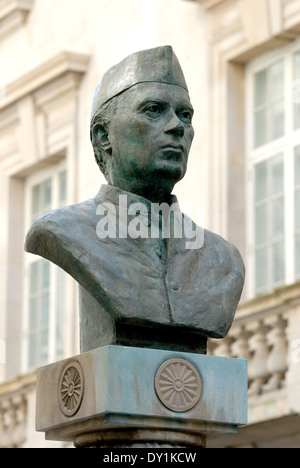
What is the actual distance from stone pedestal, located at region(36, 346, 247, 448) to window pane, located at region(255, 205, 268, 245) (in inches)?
308

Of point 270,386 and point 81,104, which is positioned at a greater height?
point 81,104

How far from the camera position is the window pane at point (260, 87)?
15.5 m

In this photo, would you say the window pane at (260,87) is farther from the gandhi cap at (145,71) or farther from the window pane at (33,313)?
the gandhi cap at (145,71)

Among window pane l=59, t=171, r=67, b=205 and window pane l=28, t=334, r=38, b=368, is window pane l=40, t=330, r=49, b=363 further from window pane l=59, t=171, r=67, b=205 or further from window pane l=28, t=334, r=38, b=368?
window pane l=59, t=171, r=67, b=205

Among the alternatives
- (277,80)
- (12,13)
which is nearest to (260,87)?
(277,80)

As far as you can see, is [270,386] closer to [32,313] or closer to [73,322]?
[73,322]

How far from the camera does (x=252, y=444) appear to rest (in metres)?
14.7

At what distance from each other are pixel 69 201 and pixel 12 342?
2146 millimetres

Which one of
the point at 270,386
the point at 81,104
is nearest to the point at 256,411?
the point at 270,386

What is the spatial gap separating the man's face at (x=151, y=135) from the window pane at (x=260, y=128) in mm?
7975

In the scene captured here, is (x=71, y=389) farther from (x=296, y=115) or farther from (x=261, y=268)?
(x=296, y=115)

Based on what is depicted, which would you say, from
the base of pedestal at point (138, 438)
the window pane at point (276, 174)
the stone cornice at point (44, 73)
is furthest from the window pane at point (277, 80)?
the base of pedestal at point (138, 438)

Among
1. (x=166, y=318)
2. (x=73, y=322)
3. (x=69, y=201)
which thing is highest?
(x=69, y=201)

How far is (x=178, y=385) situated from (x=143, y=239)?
2.33 feet
